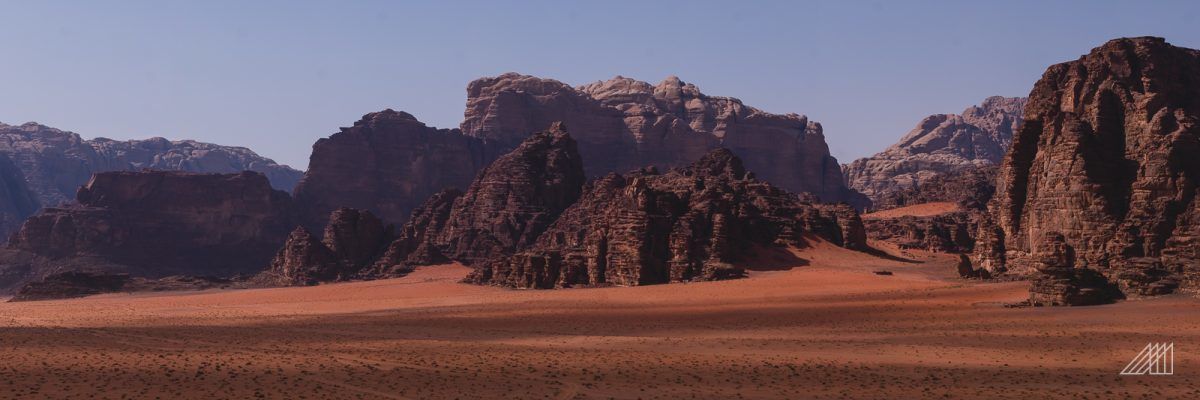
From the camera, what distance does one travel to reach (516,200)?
293ft

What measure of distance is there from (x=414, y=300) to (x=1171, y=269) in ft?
113

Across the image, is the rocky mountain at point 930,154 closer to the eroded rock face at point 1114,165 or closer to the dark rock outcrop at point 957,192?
the dark rock outcrop at point 957,192

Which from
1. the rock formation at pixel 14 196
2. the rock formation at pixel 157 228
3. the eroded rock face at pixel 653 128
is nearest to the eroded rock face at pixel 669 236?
the rock formation at pixel 157 228

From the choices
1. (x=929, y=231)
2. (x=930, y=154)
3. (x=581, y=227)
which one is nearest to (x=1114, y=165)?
(x=581, y=227)

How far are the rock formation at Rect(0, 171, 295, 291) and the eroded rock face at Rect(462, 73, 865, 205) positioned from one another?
33667mm

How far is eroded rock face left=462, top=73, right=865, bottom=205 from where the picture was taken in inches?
5512

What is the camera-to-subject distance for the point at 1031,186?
48.0 m

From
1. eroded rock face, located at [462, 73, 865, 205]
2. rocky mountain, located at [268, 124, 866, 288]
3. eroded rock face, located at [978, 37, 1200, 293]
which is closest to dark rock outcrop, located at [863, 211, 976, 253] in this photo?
rocky mountain, located at [268, 124, 866, 288]

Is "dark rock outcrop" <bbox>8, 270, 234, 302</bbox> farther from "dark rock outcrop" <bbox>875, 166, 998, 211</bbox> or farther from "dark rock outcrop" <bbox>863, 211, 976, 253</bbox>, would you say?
"dark rock outcrop" <bbox>875, 166, 998, 211</bbox>

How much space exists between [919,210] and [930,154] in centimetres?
7230

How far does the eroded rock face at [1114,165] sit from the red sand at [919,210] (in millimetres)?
52827

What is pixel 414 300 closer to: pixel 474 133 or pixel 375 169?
pixel 375 169

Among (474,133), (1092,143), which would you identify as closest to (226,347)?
(1092,143)

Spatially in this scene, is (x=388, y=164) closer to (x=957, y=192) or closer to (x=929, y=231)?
(x=957, y=192)
